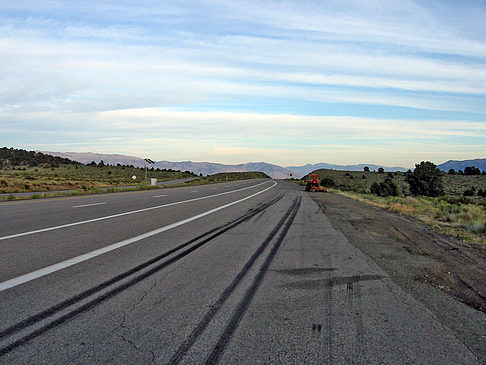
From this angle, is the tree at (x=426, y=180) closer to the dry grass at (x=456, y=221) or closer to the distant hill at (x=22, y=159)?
the dry grass at (x=456, y=221)

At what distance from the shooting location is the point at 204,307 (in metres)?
4.44

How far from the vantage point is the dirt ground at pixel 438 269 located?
434cm

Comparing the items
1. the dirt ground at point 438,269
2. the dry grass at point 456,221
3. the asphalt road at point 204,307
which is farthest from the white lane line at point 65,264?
the dry grass at point 456,221

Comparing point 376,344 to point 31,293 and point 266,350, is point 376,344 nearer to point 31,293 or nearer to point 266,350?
point 266,350

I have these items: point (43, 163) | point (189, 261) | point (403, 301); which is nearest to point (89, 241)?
Result: point (189, 261)

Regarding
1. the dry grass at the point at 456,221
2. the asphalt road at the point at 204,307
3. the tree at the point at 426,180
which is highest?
the tree at the point at 426,180

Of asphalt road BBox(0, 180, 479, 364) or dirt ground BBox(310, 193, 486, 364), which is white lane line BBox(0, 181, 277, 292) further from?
dirt ground BBox(310, 193, 486, 364)

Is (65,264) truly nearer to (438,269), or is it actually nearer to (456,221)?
(438,269)

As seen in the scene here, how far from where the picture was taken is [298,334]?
381cm

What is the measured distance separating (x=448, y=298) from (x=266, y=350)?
3.04m

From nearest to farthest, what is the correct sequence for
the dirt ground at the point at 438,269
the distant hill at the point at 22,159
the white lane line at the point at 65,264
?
the dirt ground at the point at 438,269 → the white lane line at the point at 65,264 → the distant hill at the point at 22,159

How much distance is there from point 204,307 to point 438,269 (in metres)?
4.56

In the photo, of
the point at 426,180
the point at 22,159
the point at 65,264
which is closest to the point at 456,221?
the point at 65,264

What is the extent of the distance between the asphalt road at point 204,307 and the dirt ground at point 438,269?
22cm
